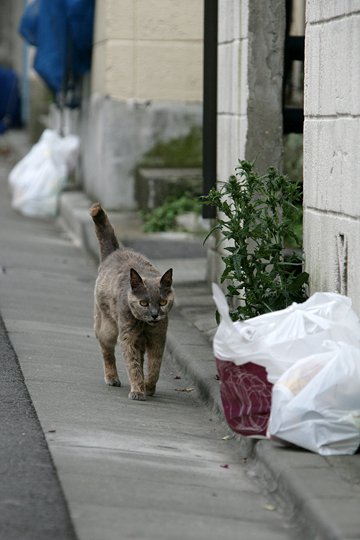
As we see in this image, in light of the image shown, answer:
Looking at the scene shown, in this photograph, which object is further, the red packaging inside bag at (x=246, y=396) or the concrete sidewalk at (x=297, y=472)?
the red packaging inside bag at (x=246, y=396)

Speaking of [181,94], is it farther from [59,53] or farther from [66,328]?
[66,328]

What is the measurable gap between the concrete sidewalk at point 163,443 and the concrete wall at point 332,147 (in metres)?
1.04

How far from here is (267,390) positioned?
6.19 m

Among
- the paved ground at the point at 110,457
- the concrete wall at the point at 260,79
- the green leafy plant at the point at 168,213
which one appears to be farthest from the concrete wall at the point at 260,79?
the green leafy plant at the point at 168,213

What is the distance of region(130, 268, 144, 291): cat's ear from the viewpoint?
24.7 feet

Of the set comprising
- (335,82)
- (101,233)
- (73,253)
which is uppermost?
(335,82)

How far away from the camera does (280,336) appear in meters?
6.24

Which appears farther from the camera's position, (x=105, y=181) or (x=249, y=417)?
(x=105, y=181)

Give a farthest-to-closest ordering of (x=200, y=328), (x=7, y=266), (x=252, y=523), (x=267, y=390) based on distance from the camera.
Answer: (x=7, y=266) → (x=200, y=328) → (x=267, y=390) → (x=252, y=523)

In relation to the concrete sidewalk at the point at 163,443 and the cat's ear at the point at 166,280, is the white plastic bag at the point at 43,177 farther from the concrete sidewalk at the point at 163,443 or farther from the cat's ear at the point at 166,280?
the cat's ear at the point at 166,280

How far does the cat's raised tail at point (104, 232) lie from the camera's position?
8297 millimetres

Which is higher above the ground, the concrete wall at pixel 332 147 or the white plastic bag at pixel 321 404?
the concrete wall at pixel 332 147

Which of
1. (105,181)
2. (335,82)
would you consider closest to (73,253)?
(105,181)

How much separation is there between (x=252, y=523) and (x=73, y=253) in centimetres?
937
